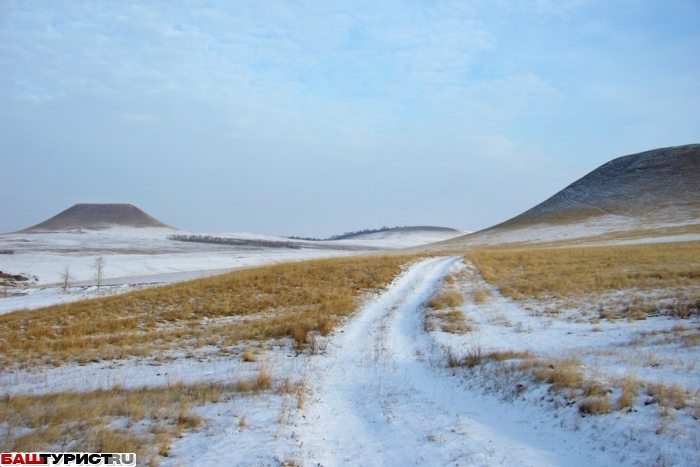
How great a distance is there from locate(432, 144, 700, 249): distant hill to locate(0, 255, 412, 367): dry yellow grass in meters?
67.7

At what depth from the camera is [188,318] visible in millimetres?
17656

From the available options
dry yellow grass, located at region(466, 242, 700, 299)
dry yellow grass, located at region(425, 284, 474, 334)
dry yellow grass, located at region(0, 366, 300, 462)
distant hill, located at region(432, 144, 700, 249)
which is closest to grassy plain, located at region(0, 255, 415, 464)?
dry yellow grass, located at region(0, 366, 300, 462)

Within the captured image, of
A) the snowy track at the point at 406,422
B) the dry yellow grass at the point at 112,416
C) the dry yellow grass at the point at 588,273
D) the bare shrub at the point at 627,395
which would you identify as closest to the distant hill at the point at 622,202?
the dry yellow grass at the point at 588,273

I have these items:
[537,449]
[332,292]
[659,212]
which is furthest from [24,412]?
[659,212]

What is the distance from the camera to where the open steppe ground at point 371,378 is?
18.6 feet

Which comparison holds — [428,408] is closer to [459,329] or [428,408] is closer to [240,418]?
[240,418]

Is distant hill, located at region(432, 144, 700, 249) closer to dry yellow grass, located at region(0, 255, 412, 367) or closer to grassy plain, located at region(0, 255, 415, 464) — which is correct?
dry yellow grass, located at region(0, 255, 412, 367)

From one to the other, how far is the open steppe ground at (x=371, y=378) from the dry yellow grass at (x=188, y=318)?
12 centimetres

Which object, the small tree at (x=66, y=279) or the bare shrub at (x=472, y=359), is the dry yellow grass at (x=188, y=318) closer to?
the bare shrub at (x=472, y=359)

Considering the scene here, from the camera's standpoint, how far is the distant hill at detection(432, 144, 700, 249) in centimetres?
8538

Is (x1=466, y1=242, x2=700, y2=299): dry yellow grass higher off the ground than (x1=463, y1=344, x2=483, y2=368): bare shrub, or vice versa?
(x1=466, y1=242, x2=700, y2=299): dry yellow grass

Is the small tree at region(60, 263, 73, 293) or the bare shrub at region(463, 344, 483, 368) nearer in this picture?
the bare shrub at region(463, 344, 483, 368)

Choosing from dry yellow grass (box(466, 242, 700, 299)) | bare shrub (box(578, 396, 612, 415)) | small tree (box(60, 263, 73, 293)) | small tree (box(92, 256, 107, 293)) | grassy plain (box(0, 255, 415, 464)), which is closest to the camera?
grassy plain (box(0, 255, 415, 464))

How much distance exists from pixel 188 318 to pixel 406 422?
13281mm
